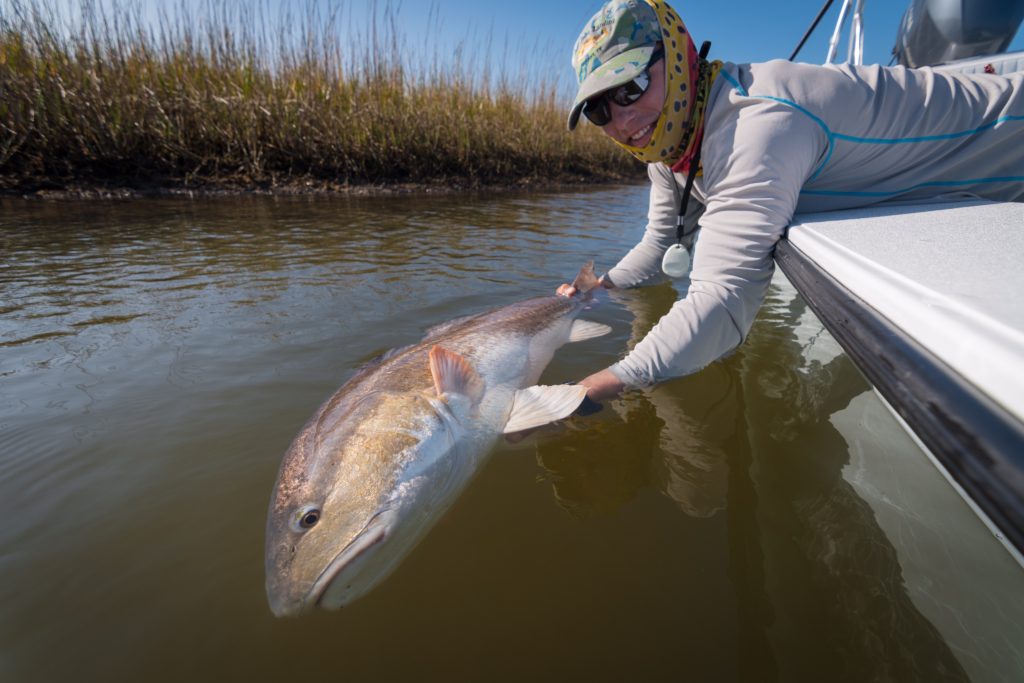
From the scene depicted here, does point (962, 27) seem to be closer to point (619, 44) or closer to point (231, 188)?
point (619, 44)

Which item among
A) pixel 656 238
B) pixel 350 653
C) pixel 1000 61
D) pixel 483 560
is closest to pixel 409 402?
pixel 483 560

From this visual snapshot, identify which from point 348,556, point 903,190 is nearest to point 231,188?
point 348,556

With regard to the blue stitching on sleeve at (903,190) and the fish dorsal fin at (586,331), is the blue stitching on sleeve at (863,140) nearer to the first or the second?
the blue stitching on sleeve at (903,190)

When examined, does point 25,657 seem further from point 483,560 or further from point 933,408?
point 933,408

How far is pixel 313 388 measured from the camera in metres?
2.58

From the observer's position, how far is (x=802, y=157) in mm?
1981

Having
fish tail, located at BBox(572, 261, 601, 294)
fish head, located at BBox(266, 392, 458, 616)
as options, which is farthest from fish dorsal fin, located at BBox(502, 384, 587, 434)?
fish tail, located at BBox(572, 261, 601, 294)

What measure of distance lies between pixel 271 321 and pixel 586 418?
2324mm

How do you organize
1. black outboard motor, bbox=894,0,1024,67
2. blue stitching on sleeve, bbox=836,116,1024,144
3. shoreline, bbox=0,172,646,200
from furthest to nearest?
shoreline, bbox=0,172,646,200 < black outboard motor, bbox=894,0,1024,67 < blue stitching on sleeve, bbox=836,116,1024,144

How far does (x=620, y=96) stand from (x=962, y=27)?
3740 millimetres

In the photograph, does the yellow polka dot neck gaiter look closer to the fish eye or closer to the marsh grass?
the fish eye

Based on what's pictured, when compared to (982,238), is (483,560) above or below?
below

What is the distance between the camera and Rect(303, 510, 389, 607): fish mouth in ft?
4.56

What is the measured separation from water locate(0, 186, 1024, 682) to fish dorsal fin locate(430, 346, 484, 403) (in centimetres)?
36
